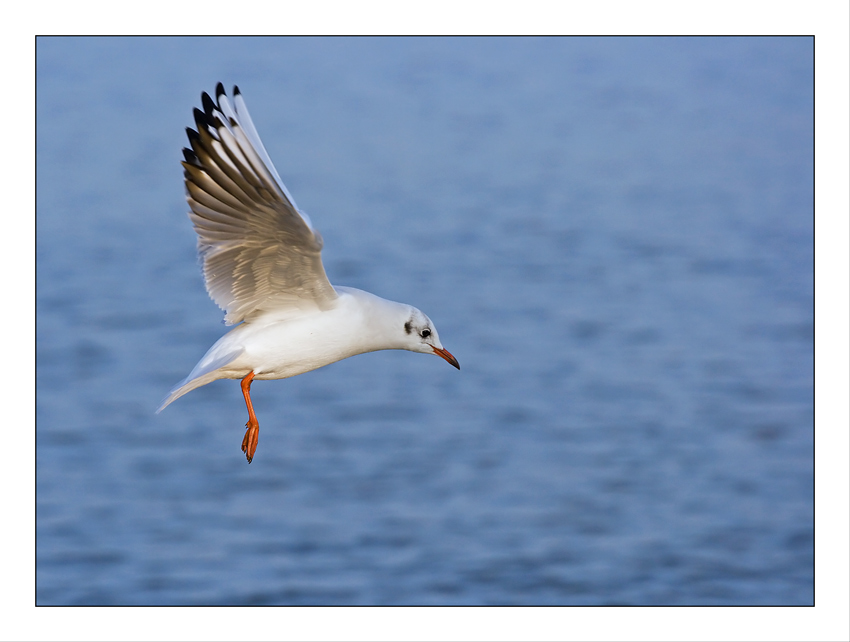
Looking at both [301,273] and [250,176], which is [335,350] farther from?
[250,176]

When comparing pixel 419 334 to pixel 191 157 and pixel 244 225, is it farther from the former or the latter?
pixel 191 157

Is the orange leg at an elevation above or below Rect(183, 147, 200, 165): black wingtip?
below

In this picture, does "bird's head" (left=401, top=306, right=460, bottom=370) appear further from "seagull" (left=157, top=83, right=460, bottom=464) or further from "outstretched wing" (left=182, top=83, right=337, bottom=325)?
"outstretched wing" (left=182, top=83, right=337, bottom=325)

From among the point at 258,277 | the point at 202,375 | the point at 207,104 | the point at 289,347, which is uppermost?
the point at 207,104

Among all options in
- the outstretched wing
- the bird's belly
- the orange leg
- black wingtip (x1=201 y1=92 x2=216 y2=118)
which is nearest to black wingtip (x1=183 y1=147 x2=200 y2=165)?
the outstretched wing

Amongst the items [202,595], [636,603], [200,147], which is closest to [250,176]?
[200,147]

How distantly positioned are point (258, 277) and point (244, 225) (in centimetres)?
29

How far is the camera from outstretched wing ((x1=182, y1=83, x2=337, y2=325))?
4906 millimetres

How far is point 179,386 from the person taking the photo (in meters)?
5.23

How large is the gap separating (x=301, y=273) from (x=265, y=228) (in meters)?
0.26

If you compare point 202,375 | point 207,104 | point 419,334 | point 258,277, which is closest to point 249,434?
point 202,375

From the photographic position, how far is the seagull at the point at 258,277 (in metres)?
4.93

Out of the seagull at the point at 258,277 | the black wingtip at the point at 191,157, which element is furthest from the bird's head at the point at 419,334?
the black wingtip at the point at 191,157

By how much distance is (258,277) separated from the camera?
5.30m
